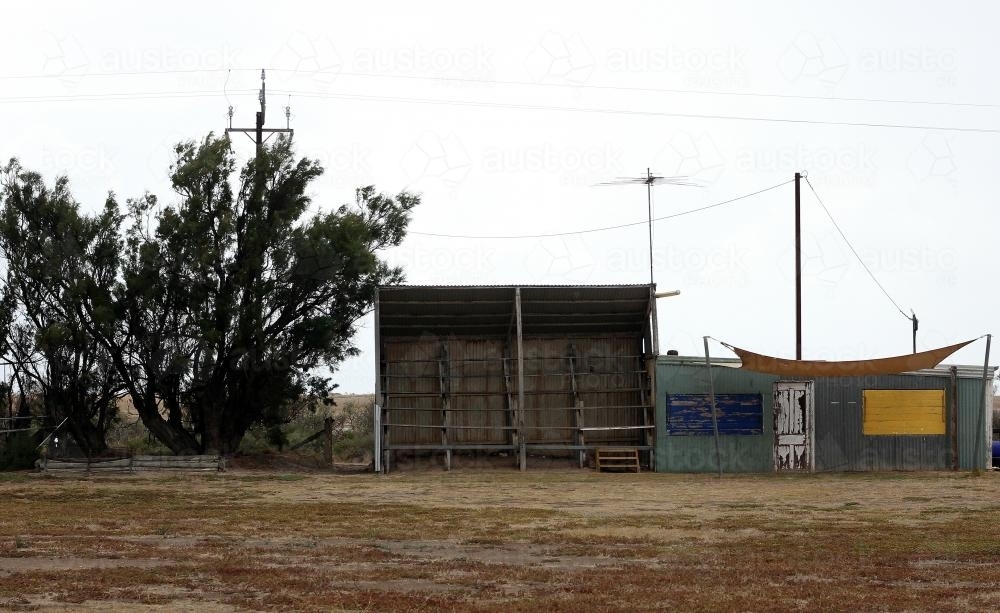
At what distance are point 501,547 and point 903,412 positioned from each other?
61.1 feet

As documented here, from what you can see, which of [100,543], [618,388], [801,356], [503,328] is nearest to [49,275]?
[503,328]

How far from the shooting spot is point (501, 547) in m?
15.9

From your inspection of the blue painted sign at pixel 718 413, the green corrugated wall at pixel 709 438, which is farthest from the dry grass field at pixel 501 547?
the blue painted sign at pixel 718 413

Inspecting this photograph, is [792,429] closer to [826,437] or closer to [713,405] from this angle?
[826,437]

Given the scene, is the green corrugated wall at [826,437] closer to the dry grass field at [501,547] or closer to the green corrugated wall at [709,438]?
the green corrugated wall at [709,438]

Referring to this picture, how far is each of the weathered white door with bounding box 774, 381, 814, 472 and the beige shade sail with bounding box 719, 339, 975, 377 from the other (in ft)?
7.75

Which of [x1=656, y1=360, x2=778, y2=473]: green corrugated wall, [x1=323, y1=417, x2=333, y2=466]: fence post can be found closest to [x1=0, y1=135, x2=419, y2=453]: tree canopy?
[x1=323, y1=417, x2=333, y2=466]: fence post

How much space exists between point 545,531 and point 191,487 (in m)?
11.2

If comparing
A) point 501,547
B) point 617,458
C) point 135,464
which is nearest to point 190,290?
point 135,464

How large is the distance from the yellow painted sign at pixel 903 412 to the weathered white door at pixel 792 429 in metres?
1.46

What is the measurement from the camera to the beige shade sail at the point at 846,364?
28.8 metres

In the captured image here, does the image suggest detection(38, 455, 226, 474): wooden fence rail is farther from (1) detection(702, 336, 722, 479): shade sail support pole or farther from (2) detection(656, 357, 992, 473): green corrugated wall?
(1) detection(702, 336, 722, 479): shade sail support pole

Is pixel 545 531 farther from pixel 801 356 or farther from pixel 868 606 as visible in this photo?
pixel 801 356

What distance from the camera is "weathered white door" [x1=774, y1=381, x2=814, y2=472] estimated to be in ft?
104
